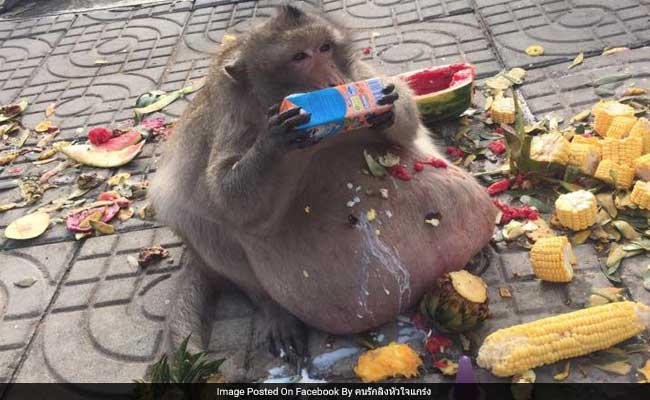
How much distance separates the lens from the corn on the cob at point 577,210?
10.6ft

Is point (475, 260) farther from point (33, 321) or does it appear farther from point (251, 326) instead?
point (33, 321)

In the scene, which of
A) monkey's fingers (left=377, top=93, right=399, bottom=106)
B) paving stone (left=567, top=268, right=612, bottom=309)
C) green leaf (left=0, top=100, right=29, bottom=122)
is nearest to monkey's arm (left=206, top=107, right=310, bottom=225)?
monkey's fingers (left=377, top=93, right=399, bottom=106)

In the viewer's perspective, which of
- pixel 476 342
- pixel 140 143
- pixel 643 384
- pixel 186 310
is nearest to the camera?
pixel 643 384

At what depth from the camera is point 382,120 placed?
2531 millimetres

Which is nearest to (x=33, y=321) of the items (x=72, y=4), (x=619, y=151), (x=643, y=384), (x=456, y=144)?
(x=456, y=144)

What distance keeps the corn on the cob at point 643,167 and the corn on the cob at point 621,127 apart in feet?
0.91

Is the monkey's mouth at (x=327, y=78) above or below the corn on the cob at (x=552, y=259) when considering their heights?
above

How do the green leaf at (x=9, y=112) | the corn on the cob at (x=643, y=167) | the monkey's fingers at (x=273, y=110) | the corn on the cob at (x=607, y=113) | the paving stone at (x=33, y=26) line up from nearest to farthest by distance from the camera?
the monkey's fingers at (x=273, y=110), the corn on the cob at (x=643, y=167), the corn on the cob at (x=607, y=113), the green leaf at (x=9, y=112), the paving stone at (x=33, y=26)

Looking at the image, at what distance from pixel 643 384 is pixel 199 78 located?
441 centimetres

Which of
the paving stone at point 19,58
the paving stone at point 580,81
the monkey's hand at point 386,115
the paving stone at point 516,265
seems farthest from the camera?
the paving stone at point 19,58

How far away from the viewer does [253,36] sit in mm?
2602

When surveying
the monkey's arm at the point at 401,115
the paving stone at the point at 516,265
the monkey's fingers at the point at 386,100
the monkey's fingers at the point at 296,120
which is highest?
the monkey's fingers at the point at 296,120

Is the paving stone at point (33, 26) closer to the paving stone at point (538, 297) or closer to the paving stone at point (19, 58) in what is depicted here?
the paving stone at point (19, 58)
